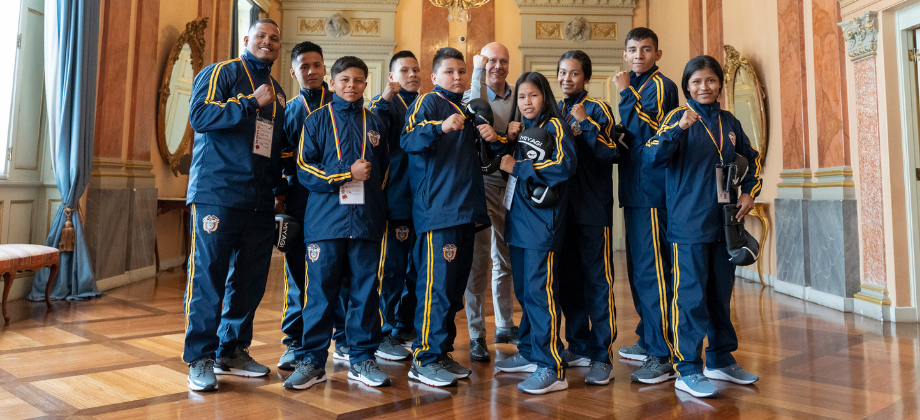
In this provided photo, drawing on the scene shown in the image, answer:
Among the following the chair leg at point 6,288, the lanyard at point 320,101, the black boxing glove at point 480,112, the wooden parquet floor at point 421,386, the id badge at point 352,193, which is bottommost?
the wooden parquet floor at point 421,386

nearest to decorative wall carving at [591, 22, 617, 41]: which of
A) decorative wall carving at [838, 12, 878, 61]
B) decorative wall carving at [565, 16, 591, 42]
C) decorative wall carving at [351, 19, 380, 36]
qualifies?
decorative wall carving at [565, 16, 591, 42]

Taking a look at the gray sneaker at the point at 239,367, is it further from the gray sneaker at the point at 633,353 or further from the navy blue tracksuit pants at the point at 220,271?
the gray sneaker at the point at 633,353

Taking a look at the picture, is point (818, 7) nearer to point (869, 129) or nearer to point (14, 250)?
point (869, 129)

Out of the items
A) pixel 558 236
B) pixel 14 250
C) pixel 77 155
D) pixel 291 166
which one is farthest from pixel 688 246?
pixel 77 155

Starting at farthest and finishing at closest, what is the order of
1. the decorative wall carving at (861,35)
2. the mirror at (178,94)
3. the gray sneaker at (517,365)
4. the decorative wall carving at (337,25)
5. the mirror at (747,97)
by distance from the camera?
1. the decorative wall carving at (337,25)
2. the mirror at (178,94)
3. the mirror at (747,97)
4. the decorative wall carving at (861,35)
5. the gray sneaker at (517,365)

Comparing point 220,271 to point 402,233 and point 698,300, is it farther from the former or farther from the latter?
point 698,300

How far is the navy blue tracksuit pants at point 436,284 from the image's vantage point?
248 cm

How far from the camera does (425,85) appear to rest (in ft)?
28.7

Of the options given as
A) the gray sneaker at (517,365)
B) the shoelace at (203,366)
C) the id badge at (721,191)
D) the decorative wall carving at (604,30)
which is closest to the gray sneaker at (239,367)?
the shoelace at (203,366)

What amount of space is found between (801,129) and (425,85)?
5.11 meters

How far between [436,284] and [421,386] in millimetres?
420

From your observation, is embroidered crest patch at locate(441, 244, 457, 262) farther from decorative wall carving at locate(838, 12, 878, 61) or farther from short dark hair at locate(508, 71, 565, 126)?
decorative wall carving at locate(838, 12, 878, 61)

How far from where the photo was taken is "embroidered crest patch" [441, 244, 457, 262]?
97.7 inches

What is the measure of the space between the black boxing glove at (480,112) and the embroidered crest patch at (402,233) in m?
0.60
